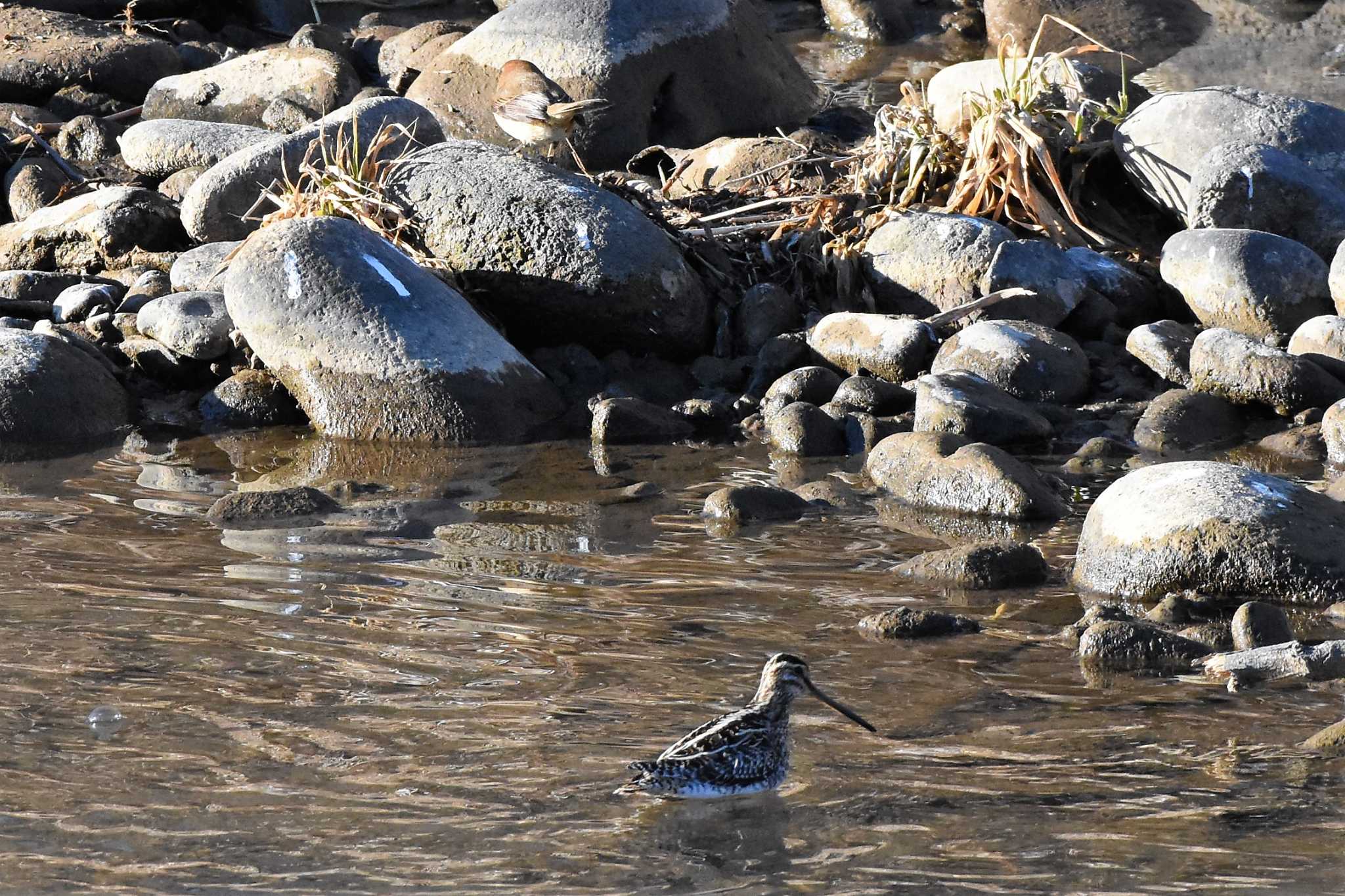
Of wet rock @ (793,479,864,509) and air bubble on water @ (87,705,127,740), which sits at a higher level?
wet rock @ (793,479,864,509)

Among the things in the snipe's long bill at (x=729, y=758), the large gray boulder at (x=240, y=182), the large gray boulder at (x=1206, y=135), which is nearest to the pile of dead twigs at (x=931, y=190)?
the large gray boulder at (x=1206, y=135)

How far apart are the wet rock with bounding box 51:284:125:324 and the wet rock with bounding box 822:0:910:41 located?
12567mm

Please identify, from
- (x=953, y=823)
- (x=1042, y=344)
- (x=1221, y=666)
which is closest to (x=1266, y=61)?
(x=1042, y=344)

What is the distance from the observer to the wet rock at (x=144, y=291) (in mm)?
10953

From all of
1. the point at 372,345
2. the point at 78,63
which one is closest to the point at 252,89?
the point at 78,63

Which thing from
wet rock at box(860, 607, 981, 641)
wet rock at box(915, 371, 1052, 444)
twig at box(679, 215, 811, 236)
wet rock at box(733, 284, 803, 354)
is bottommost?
wet rock at box(860, 607, 981, 641)

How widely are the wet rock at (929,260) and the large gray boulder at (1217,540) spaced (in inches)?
137

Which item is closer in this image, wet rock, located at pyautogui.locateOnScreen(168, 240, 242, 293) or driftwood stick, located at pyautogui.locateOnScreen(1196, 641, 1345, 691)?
driftwood stick, located at pyautogui.locateOnScreen(1196, 641, 1345, 691)

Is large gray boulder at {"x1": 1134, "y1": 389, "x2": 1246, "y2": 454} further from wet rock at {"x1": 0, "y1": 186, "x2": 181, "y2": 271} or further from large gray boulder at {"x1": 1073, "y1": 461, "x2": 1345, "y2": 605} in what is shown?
wet rock at {"x1": 0, "y1": 186, "x2": 181, "y2": 271}

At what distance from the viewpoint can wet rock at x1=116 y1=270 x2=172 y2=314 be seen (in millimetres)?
10953

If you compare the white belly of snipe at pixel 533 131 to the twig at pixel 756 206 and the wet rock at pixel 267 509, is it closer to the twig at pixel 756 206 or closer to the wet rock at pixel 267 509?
the twig at pixel 756 206

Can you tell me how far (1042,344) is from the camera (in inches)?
379

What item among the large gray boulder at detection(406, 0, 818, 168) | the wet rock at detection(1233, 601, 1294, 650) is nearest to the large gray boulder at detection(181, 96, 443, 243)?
the large gray boulder at detection(406, 0, 818, 168)

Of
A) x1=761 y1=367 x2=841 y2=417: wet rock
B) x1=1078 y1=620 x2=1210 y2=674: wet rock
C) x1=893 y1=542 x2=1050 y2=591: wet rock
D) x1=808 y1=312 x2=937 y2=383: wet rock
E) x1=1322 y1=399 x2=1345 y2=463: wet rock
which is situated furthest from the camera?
x1=808 y1=312 x2=937 y2=383: wet rock
